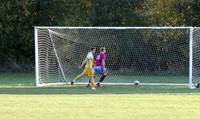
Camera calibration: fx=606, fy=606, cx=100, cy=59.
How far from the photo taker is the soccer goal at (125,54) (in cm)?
2716

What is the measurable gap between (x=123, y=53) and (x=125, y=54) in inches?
5.0

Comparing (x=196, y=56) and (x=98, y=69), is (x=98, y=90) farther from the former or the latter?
(x=196, y=56)


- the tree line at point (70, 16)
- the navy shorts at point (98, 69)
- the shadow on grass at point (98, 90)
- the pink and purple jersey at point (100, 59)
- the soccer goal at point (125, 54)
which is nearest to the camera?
the shadow on grass at point (98, 90)

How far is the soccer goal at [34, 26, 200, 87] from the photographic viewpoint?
1069 inches

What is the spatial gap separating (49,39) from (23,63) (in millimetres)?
8729

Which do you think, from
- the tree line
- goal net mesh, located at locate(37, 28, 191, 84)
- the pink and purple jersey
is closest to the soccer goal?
goal net mesh, located at locate(37, 28, 191, 84)
